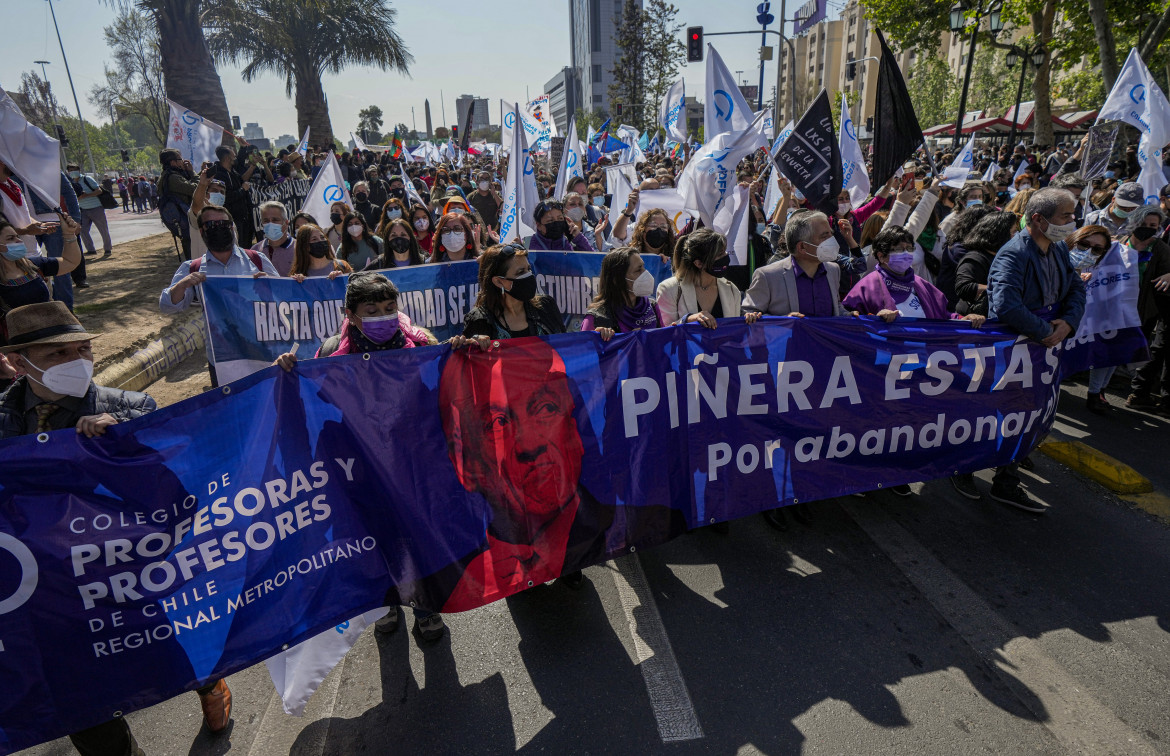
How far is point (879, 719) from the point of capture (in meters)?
2.81

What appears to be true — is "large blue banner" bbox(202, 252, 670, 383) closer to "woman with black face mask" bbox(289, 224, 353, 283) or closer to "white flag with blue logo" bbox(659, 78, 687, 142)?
"woman with black face mask" bbox(289, 224, 353, 283)

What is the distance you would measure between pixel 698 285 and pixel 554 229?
2.64 m

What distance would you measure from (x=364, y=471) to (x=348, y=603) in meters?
0.58

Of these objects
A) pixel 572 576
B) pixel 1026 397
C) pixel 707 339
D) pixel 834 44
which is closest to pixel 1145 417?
pixel 1026 397

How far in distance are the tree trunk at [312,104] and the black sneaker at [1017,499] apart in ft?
96.0

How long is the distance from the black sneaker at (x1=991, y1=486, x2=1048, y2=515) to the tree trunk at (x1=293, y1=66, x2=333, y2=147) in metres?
29.2

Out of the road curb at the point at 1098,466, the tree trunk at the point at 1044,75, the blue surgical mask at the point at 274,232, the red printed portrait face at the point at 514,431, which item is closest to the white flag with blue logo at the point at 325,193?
the blue surgical mask at the point at 274,232

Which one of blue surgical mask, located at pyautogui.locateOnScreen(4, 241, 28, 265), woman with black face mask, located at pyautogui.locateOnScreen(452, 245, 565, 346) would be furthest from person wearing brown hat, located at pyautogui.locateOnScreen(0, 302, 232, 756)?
blue surgical mask, located at pyautogui.locateOnScreen(4, 241, 28, 265)

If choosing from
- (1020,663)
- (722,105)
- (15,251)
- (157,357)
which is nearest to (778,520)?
(1020,663)

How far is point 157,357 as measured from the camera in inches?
299

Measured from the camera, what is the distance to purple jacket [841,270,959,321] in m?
4.59

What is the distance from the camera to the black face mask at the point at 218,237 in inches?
215

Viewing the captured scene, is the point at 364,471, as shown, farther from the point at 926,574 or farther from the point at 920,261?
the point at 920,261

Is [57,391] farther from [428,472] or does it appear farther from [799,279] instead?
[799,279]
